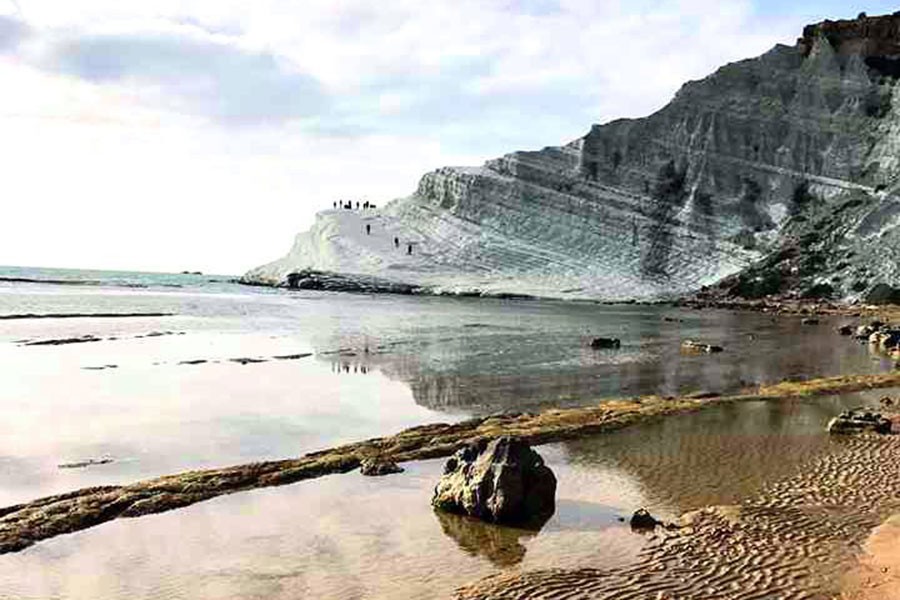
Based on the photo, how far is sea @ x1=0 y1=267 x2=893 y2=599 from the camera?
8922 mm

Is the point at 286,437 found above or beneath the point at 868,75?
beneath

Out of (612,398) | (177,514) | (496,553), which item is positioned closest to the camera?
(496,553)

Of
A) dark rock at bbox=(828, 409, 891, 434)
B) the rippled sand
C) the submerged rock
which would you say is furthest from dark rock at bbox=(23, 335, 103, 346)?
the rippled sand

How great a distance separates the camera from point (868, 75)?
9425 centimetres

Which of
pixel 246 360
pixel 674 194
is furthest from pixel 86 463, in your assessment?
pixel 674 194

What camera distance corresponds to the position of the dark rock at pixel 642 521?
1002 centimetres

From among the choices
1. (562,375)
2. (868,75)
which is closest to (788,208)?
(868,75)

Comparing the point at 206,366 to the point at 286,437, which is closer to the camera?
the point at 286,437

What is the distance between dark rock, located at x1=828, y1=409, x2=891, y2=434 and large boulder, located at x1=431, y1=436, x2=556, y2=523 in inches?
284

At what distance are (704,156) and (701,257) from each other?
13.2 meters

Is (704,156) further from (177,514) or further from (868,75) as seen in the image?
(177,514)

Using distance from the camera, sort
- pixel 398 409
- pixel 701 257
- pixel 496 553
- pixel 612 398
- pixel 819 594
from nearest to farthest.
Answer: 1. pixel 819 594
2. pixel 496 553
3. pixel 398 409
4. pixel 612 398
5. pixel 701 257

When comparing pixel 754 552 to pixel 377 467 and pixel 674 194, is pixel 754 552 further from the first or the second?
pixel 674 194

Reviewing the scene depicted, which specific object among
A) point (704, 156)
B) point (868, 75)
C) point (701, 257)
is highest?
point (868, 75)
